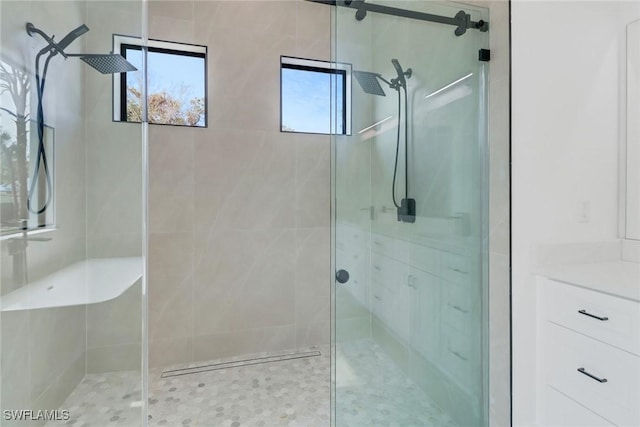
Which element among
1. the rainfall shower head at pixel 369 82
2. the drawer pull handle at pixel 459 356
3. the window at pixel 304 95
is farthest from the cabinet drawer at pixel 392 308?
the window at pixel 304 95

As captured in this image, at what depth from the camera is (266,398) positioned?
1.89 m

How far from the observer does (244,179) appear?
2.41 meters

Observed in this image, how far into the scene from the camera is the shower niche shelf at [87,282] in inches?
52.4

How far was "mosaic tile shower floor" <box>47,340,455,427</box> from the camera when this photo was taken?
1438 mm

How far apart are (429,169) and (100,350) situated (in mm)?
1787

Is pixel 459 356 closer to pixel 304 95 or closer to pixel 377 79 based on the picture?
pixel 377 79

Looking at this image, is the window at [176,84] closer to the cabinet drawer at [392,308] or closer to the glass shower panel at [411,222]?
the glass shower panel at [411,222]
